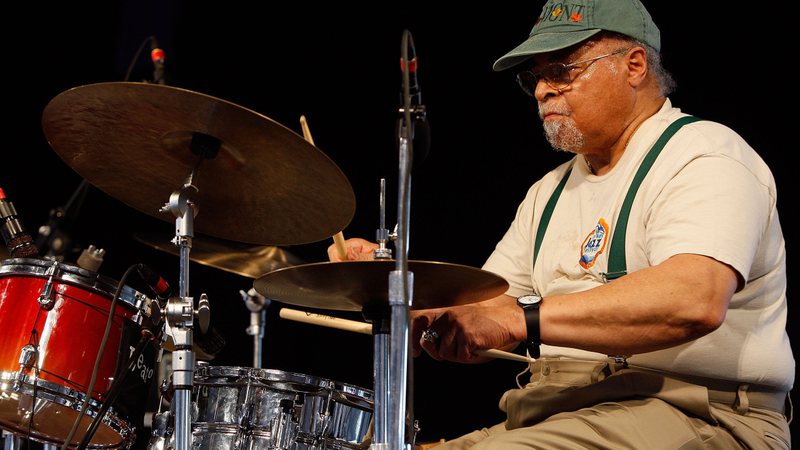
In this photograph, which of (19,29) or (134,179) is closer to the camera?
(134,179)

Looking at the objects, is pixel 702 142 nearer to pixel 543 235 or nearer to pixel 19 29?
pixel 543 235

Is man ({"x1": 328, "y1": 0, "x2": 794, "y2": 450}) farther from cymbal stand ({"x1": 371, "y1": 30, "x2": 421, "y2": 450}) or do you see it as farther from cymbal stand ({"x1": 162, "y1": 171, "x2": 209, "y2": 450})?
cymbal stand ({"x1": 162, "y1": 171, "x2": 209, "y2": 450})

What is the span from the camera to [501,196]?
345 centimetres

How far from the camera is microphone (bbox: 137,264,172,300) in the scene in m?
1.86

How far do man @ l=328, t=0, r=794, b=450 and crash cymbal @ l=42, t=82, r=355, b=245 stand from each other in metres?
0.23

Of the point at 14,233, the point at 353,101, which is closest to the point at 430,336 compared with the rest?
the point at 14,233

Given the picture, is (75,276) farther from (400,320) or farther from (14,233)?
(400,320)

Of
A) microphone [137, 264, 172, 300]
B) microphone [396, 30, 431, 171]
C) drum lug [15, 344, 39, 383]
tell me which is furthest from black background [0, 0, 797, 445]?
microphone [396, 30, 431, 171]

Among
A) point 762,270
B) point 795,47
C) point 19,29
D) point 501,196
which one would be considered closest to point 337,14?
point 501,196

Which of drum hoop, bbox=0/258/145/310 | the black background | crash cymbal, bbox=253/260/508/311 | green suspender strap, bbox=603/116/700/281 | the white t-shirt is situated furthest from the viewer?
the black background

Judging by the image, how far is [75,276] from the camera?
88.0 inches

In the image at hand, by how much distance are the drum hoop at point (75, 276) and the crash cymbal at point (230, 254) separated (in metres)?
→ 0.62

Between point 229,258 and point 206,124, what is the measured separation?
133cm

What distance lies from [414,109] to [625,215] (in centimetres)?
70
